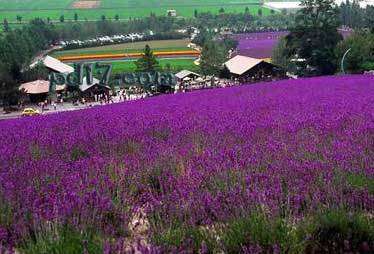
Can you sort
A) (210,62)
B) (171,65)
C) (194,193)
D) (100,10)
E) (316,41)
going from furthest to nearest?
(100,10) < (171,65) < (210,62) < (316,41) < (194,193)

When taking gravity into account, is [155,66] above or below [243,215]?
below

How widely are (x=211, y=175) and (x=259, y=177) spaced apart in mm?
362

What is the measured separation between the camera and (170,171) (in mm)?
4598

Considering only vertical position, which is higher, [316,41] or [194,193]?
[194,193]

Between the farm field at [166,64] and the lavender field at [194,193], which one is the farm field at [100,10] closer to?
the farm field at [166,64]

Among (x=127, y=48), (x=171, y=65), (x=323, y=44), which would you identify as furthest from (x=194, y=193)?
(x=127, y=48)

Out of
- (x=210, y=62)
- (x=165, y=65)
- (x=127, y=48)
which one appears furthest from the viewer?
(x=127, y=48)

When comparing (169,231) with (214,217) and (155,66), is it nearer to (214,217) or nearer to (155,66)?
(214,217)

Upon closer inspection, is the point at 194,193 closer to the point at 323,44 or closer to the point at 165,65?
the point at 323,44

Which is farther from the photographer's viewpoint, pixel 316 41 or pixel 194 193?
pixel 316 41

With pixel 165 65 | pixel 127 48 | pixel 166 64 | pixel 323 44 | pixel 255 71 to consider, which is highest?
pixel 323 44

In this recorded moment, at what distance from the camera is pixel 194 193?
3.88 metres

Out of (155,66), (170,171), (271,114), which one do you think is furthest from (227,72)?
(170,171)

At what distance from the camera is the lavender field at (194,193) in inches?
128
